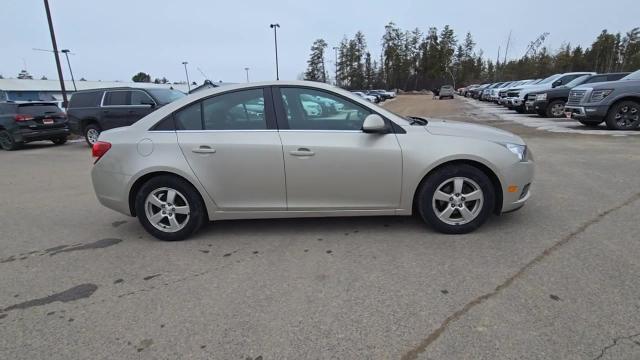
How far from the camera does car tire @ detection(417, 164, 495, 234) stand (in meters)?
3.85

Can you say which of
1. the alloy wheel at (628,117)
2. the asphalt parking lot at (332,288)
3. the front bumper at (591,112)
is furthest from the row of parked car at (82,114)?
the alloy wheel at (628,117)

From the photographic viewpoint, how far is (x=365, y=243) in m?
3.86

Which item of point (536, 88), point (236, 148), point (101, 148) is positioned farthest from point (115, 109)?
point (536, 88)

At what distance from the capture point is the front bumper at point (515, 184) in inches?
152

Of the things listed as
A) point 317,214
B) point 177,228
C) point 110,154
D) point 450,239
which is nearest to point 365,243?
point 317,214

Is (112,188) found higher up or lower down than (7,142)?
higher up

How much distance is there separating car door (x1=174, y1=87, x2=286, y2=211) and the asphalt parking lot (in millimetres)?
474

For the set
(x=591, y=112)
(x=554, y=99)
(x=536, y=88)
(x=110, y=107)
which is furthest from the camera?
(x=536, y=88)

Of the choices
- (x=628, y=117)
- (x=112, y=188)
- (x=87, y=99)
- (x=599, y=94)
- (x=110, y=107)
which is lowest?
(x=112, y=188)

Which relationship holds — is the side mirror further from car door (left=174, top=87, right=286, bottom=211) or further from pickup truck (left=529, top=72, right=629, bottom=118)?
pickup truck (left=529, top=72, right=629, bottom=118)

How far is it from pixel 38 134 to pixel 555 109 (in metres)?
19.0

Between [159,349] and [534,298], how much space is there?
2521 millimetres

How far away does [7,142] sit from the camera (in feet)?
42.7

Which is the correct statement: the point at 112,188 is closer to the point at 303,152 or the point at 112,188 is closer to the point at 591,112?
the point at 303,152
